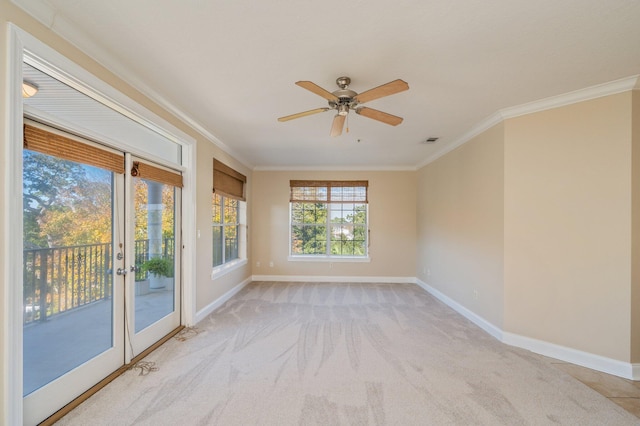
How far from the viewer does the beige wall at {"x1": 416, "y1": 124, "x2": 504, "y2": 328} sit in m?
3.36

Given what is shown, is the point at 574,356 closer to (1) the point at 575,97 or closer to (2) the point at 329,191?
(1) the point at 575,97

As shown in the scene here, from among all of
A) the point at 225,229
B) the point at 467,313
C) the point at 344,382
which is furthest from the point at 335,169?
the point at 344,382

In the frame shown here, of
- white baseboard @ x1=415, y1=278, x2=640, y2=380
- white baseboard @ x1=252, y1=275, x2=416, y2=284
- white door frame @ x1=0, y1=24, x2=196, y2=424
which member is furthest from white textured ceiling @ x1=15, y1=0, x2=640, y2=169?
white baseboard @ x1=252, y1=275, x2=416, y2=284

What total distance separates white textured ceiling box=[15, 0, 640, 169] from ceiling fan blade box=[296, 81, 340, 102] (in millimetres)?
244

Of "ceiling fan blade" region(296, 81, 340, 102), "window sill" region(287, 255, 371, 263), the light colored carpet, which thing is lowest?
the light colored carpet

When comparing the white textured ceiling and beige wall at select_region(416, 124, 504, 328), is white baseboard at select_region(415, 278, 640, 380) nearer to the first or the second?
beige wall at select_region(416, 124, 504, 328)

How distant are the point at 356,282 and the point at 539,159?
13.5 ft

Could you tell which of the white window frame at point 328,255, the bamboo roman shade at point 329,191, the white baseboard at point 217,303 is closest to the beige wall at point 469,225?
the white window frame at point 328,255

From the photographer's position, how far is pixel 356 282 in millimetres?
6215

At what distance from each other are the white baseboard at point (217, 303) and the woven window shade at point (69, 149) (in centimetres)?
217

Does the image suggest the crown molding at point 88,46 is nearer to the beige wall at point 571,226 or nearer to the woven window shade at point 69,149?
the woven window shade at point 69,149

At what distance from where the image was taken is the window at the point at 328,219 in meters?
6.35

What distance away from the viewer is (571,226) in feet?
9.25

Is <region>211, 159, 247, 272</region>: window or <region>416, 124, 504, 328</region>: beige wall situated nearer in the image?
<region>416, 124, 504, 328</region>: beige wall
